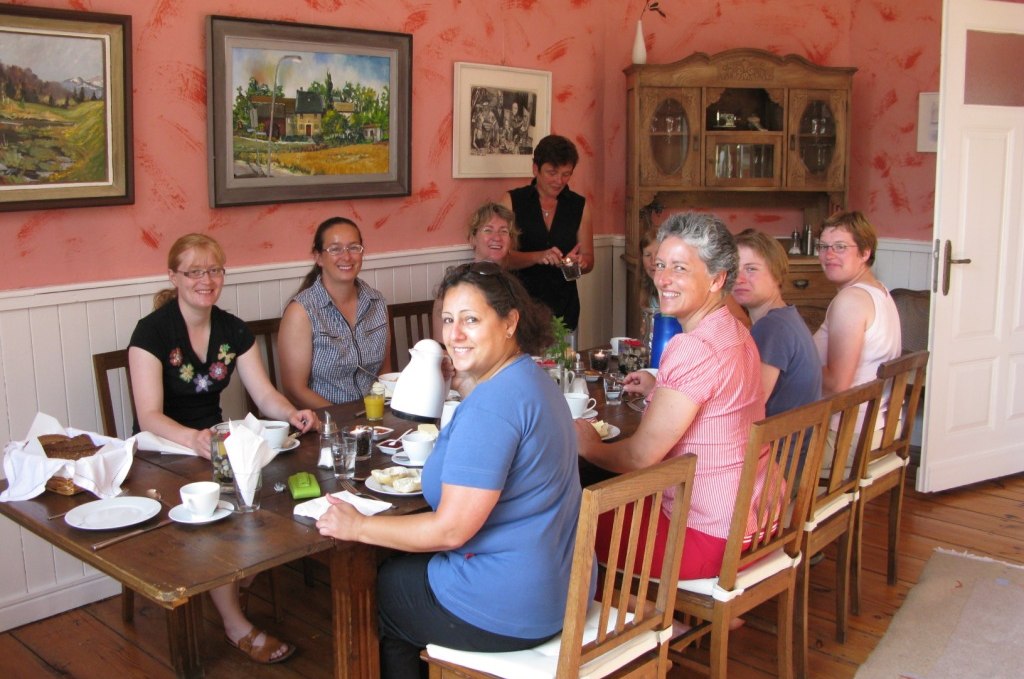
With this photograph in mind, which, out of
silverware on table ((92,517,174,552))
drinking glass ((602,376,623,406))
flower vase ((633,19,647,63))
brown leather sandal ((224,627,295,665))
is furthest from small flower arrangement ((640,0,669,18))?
silverware on table ((92,517,174,552))

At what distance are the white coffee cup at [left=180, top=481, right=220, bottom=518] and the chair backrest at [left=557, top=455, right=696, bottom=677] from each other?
28.8 inches

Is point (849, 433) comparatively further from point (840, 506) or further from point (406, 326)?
point (406, 326)

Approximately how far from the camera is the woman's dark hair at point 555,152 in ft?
14.5

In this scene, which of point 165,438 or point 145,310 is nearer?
point 165,438

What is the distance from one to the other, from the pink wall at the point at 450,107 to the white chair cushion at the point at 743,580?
207cm

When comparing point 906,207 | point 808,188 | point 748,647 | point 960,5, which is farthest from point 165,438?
point 906,207

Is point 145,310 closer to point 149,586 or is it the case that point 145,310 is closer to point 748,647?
point 149,586

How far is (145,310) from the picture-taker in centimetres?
339

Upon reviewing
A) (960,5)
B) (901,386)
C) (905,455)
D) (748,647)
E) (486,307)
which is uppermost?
(960,5)

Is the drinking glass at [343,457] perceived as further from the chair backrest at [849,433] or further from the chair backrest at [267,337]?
the chair backrest at [267,337]

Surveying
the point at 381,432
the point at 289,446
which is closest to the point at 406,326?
the point at 381,432

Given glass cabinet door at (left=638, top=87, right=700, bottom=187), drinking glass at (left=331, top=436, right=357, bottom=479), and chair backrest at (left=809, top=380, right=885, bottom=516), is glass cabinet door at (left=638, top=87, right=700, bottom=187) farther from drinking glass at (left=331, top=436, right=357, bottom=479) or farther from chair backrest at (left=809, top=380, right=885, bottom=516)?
drinking glass at (left=331, top=436, right=357, bottom=479)

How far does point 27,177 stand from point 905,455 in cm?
287

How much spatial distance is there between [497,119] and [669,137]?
1.01m
